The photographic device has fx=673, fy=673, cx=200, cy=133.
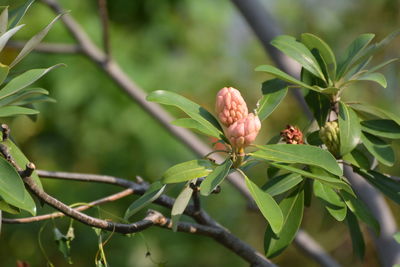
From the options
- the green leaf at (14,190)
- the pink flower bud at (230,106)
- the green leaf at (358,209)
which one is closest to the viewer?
the green leaf at (14,190)

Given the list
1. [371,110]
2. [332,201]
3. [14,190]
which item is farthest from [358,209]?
[14,190]

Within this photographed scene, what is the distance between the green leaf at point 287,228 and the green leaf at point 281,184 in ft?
0.12

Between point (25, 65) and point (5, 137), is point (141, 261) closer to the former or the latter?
point (25, 65)

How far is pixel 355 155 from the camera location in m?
1.01

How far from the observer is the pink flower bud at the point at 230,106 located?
88 cm

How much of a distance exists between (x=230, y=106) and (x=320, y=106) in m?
0.23

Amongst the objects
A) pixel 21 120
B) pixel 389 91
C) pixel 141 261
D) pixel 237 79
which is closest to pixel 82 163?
pixel 21 120

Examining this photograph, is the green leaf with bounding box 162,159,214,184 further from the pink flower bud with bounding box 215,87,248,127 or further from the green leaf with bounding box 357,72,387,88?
the green leaf with bounding box 357,72,387,88

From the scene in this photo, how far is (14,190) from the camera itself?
0.77 metres

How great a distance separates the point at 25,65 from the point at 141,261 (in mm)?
981

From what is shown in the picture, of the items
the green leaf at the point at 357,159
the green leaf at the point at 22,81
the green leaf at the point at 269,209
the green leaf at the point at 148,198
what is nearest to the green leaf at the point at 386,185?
the green leaf at the point at 357,159

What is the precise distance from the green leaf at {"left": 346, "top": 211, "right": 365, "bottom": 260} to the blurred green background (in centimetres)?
152

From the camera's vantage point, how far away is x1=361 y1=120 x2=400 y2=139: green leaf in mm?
979

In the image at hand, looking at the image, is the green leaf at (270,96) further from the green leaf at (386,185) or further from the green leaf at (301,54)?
the green leaf at (386,185)
